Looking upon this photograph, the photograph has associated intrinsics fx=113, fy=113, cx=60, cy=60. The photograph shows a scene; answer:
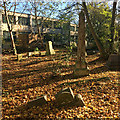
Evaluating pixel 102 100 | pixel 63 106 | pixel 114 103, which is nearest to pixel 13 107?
pixel 63 106

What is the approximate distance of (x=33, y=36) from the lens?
962 inches

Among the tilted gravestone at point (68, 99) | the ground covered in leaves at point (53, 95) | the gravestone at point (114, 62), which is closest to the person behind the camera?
the ground covered in leaves at point (53, 95)

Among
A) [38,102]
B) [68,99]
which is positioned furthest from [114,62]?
[38,102]

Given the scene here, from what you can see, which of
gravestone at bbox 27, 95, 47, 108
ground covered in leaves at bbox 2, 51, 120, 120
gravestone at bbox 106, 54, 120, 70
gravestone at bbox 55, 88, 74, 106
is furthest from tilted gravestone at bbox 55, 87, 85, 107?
gravestone at bbox 106, 54, 120, 70

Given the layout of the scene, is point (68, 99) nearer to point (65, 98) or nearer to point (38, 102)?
point (65, 98)

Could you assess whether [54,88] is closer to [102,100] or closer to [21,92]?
[21,92]

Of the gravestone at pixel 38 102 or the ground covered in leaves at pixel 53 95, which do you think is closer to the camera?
the ground covered in leaves at pixel 53 95

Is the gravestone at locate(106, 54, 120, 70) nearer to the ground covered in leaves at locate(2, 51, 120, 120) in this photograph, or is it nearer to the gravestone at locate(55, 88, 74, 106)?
the ground covered in leaves at locate(2, 51, 120, 120)

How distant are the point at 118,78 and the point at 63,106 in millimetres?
3744

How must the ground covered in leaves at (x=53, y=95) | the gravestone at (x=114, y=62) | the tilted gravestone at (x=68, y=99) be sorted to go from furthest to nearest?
the gravestone at (x=114, y=62) → the tilted gravestone at (x=68, y=99) → the ground covered in leaves at (x=53, y=95)

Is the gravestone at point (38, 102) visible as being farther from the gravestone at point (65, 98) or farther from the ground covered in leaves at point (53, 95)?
the gravestone at point (65, 98)

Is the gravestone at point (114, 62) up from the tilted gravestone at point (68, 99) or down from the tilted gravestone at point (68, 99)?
up

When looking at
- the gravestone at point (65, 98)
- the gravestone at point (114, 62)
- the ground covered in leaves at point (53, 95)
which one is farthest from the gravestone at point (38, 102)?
the gravestone at point (114, 62)

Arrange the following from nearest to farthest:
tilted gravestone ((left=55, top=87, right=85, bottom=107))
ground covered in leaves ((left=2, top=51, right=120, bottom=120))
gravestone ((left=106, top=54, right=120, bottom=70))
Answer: ground covered in leaves ((left=2, top=51, right=120, bottom=120)) → tilted gravestone ((left=55, top=87, right=85, bottom=107)) → gravestone ((left=106, top=54, right=120, bottom=70))
